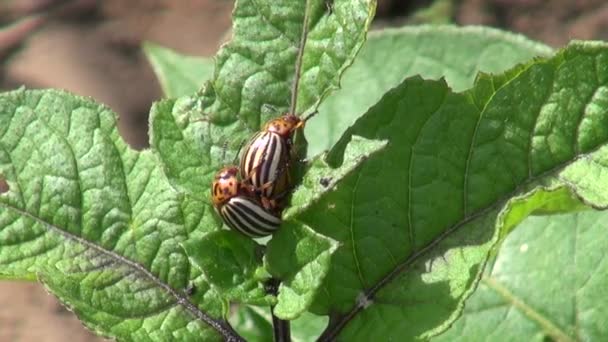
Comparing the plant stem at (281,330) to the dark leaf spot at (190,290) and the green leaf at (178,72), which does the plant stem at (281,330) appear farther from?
the green leaf at (178,72)

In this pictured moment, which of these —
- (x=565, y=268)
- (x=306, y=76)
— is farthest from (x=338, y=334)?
(x=565, y=268)

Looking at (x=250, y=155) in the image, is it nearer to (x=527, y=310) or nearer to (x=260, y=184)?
(x=260, y=184)

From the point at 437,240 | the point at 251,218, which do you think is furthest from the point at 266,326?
the point at 437,240

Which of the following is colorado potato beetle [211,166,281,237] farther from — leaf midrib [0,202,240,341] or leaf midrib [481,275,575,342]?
leaf midrib [481,275,575,342]

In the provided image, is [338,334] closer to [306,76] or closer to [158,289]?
[158,289]

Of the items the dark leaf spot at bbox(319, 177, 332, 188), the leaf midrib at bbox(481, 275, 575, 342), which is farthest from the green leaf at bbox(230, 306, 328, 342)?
the dark leaf spot at bbox(319, 177, 332, 188)
